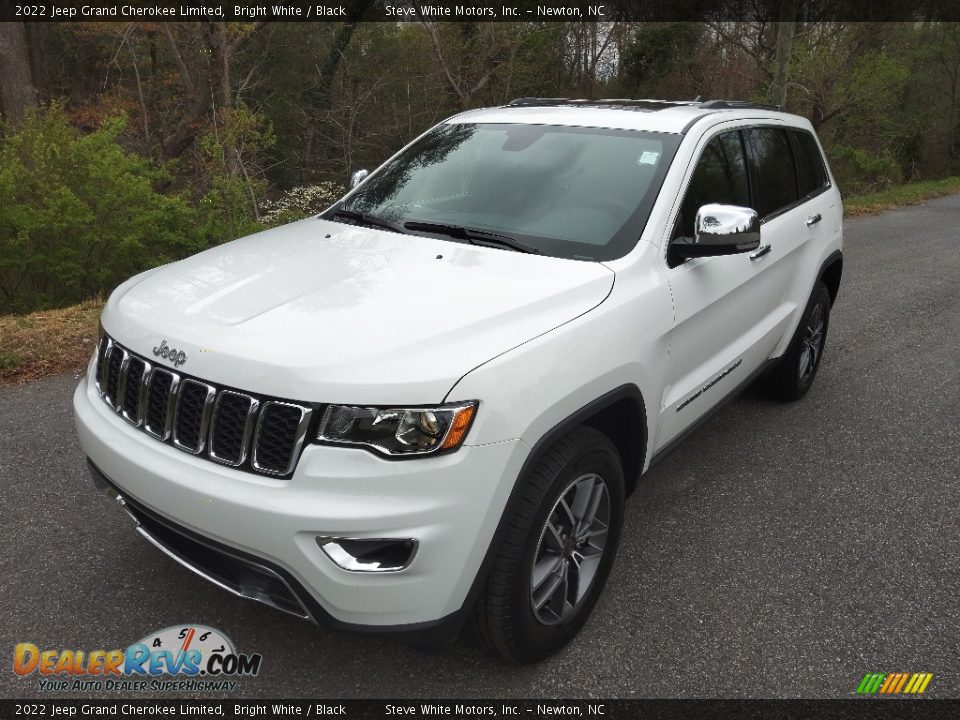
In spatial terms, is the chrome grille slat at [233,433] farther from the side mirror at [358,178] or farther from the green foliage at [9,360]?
the green foliage at [9,360]

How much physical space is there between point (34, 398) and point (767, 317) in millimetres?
4358

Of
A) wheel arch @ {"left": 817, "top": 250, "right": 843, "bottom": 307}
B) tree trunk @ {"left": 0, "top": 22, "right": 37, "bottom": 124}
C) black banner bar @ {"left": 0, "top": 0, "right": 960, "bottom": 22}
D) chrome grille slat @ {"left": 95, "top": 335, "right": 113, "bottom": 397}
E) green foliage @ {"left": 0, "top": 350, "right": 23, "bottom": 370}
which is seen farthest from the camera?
black banner bar @ {"left": 0, "top": 0, "right": 960, "bottom": 22}

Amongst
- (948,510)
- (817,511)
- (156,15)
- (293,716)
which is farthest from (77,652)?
(156,15)

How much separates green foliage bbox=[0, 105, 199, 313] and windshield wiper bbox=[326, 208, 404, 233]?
531cm

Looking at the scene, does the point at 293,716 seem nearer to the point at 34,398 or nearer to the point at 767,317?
the point at 767,317

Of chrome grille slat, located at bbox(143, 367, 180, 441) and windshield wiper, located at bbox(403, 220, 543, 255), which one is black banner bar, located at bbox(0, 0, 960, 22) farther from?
chrome grille slat, located at bbox(143, 367, 180, 441)

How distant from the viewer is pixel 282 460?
7.20 ft

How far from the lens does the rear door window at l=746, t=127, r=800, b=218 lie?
405 centimetres

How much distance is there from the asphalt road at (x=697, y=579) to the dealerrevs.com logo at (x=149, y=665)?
0.16 feet

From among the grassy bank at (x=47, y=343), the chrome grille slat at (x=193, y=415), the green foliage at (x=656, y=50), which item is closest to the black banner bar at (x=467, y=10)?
the green foliage at (x=656, y=50)

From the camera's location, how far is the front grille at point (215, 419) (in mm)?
2189

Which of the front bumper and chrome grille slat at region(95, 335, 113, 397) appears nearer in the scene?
the front bumper

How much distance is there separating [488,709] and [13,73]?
50.3ft

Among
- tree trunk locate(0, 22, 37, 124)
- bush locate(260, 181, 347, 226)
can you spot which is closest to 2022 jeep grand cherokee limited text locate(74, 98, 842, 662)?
bush locate(260, 181, 347, 226)
